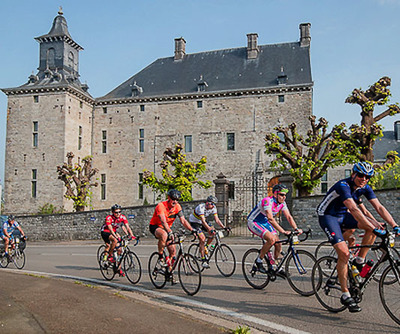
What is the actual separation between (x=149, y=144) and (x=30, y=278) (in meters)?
33.7

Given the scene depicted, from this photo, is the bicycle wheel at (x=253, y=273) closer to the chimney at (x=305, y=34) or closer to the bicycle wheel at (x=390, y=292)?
the bicycle wheel at (x=390, y=292)

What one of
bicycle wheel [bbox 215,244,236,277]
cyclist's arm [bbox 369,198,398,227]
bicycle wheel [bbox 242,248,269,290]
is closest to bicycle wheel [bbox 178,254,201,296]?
bicycle wheel [bbox 242,248,269,290]

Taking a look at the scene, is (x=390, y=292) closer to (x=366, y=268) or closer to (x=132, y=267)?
(x=366, y=268)

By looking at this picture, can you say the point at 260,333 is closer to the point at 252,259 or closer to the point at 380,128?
the point at 252,259

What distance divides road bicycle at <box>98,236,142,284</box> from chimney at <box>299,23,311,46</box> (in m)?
35.9

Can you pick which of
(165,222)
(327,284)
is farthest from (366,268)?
(165,222)

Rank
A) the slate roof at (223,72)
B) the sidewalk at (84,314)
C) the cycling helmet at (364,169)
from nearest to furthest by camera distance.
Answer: the sidewalk at (84,314) < the cycling helmet at (364,169) < the slate roof at (223,72)

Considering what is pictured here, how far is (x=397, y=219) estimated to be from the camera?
18.2m

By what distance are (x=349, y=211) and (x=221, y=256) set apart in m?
4.17

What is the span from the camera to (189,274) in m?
7.01

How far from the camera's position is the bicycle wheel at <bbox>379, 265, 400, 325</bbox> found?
480 cm

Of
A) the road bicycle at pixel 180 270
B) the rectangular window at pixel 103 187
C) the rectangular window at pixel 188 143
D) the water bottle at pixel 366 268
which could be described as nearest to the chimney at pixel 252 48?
the rectangular window at pixel 188 143

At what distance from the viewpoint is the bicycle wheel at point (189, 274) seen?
681 cm

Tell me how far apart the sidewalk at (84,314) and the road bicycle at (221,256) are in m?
2.62
